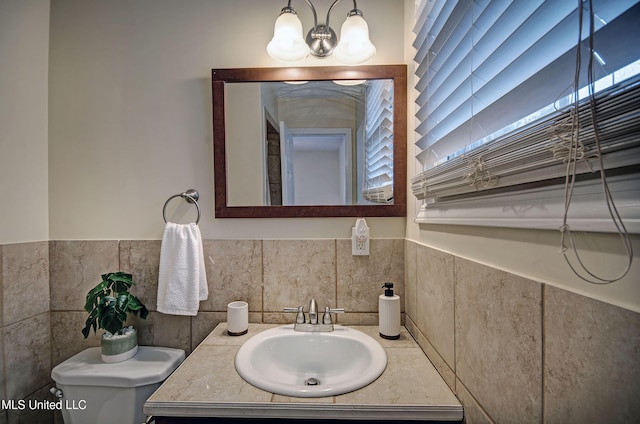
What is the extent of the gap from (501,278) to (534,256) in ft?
0.29

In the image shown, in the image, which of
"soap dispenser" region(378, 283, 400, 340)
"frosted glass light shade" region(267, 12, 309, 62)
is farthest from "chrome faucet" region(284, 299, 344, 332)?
"frosted glass light shade" region(267, 12, 309, 62)

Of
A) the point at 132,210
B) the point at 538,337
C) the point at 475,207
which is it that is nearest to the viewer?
the point at 538,337

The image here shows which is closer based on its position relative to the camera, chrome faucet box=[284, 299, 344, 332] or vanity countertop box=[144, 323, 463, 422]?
vanity countertop box=[144, 323, 463, 422]

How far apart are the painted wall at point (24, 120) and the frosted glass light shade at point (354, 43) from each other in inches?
49.6

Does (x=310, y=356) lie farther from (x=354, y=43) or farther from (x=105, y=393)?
(x=354, y=43)

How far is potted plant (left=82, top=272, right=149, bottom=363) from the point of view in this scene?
102 centimetres

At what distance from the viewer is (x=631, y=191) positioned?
314 millimetres

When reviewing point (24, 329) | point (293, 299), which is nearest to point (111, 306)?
point (24, 329)

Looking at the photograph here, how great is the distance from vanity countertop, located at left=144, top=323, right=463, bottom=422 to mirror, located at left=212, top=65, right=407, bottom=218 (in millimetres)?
607

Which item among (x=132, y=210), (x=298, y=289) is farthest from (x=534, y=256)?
(x=132, y=210)

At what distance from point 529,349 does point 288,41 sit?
1158mm

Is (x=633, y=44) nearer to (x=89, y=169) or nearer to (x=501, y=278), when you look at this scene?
(x=501, y=278)

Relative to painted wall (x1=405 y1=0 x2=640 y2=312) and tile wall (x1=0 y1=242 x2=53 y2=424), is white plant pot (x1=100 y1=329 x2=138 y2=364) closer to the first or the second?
tile wall (x1=0 y1=242 x2=53 y2=424)

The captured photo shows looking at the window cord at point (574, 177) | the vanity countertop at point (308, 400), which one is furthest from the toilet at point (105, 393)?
the window cord at point (574, 177)
